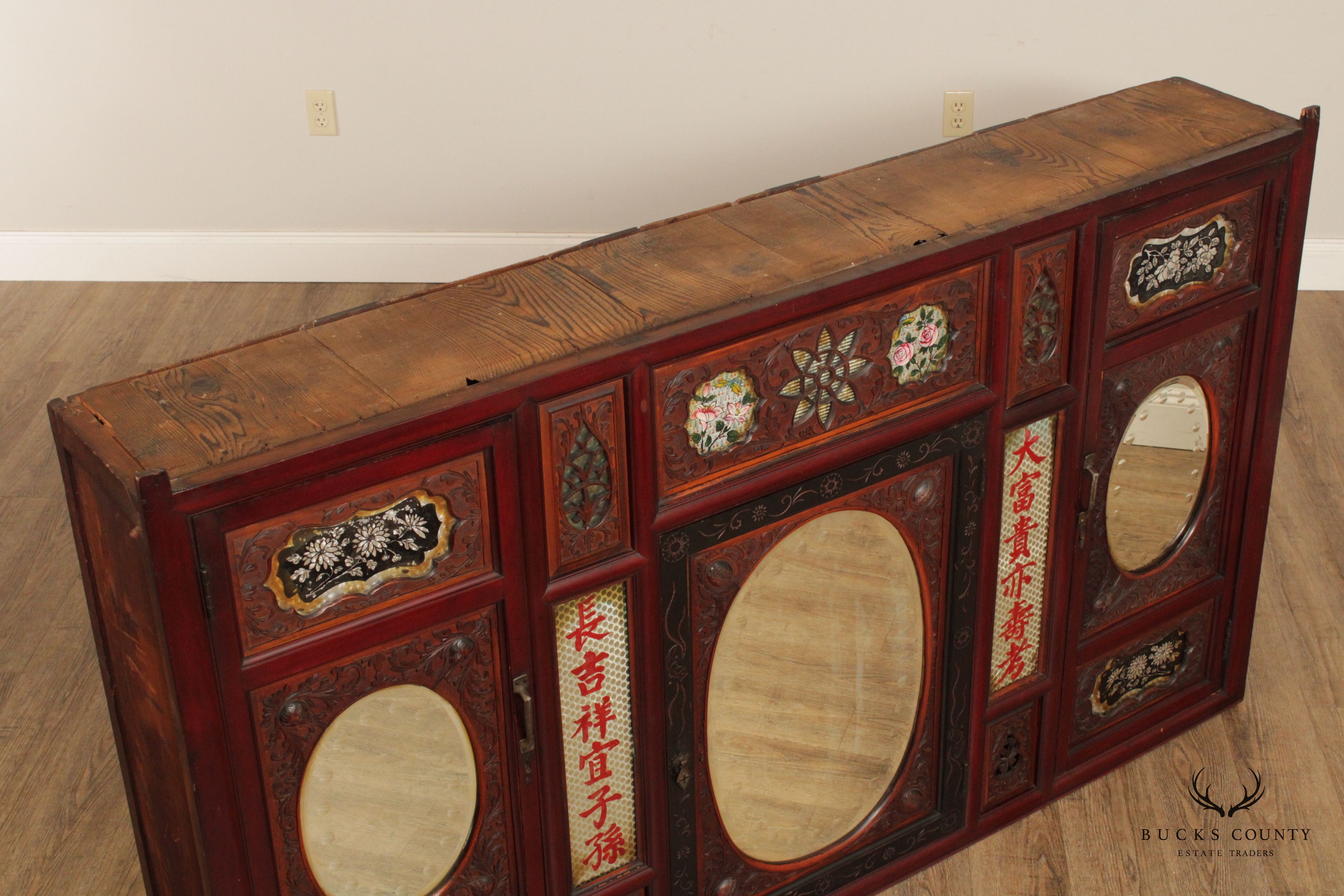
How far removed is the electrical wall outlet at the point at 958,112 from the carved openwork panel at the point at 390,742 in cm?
256

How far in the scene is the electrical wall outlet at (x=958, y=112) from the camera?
409cm

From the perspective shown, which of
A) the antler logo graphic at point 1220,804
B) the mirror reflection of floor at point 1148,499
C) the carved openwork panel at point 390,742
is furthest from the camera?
the antler logo graphic at point 1220,804

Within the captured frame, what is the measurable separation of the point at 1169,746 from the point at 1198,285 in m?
0.94

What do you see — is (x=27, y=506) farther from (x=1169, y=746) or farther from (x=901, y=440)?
(x=1169, y=746)

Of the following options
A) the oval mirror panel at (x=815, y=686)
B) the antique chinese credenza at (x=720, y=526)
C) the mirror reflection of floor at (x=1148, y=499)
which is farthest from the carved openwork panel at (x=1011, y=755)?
the mirror reflection of floor at (x=1148, y=499)

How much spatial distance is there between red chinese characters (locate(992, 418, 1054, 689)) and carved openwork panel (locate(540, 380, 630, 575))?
2.35ft

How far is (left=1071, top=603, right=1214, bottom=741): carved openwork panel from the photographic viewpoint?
2.81 meters

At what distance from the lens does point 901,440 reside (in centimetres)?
228

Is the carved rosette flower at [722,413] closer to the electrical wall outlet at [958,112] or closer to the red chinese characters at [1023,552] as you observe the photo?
the red chinese characters at [1023,552]

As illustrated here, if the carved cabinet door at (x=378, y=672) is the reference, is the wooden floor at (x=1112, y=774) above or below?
below

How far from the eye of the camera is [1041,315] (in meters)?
2.33

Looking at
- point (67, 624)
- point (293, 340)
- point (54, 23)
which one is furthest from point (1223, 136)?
point (54, 23)

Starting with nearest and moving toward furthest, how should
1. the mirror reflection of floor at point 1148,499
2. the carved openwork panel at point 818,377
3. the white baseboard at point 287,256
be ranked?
the carved openwork panel at point 818,377
the mirror reflection of floor at point 1148,499
the white baseboard at point 287,256

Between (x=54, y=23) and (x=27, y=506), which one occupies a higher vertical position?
(x=54, y=23)
